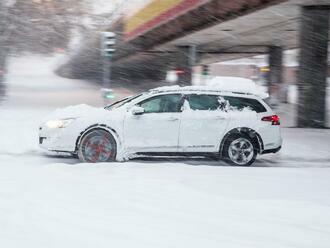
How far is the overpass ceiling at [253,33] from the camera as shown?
19.4 metres

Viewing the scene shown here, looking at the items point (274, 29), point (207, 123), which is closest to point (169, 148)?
point (207, 123)

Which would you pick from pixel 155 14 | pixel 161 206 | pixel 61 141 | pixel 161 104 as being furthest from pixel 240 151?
pixel 155 14

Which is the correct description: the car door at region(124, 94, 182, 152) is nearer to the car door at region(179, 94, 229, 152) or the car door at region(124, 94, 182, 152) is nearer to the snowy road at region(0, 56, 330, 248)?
the car door at region(179, 94, 229, 152)

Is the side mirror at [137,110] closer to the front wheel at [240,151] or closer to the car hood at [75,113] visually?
the car hood at [75,113]

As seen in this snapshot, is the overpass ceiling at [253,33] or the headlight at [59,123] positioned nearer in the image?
the headlight at [59,123]

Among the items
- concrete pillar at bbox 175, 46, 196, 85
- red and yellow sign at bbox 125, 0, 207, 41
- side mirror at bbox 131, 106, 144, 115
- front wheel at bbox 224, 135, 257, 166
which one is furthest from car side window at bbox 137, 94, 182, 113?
concrete pillar at bbox 175, 46, 196, 85

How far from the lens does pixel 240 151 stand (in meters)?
11.1

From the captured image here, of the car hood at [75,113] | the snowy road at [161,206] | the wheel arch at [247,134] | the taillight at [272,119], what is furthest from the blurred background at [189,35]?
the snowy road at [161,206]

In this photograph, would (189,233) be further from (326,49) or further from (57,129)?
(326,49)

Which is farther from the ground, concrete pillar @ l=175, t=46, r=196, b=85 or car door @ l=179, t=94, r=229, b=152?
concrete pillar @ l=175, t=46, r=196, b=85

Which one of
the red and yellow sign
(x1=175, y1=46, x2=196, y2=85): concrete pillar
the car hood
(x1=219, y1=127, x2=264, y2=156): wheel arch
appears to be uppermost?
the red and yellow sign

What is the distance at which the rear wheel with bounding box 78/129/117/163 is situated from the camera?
34.8 ft

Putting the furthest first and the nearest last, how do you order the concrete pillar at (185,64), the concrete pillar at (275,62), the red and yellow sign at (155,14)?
1. the concrete pillar at (275,62)
2. the concrete pillar at (185,64)
3. the red and yellow sign at (155,14)

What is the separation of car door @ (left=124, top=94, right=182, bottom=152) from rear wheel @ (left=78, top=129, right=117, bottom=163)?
0.32 m
